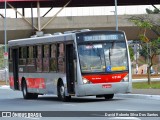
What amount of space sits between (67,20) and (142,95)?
30.8m

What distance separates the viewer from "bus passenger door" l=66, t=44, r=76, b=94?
27.1m

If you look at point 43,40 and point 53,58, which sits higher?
point 43,40

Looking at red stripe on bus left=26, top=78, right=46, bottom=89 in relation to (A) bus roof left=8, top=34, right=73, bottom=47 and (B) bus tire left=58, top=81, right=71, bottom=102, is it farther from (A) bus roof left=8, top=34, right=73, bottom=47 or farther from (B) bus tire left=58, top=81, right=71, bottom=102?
(B) bus tire left=58, top=81, right=71, bottom=102

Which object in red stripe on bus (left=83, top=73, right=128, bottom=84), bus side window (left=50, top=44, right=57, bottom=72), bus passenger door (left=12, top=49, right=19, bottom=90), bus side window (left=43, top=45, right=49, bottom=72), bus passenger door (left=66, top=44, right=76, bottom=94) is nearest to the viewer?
red stripe on bus (left=83, top=73, right=128, bottom=84)

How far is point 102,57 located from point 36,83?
5.76m

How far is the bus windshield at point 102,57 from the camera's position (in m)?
26.7

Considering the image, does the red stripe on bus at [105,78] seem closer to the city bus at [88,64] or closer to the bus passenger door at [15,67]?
the city bus at [88,64]

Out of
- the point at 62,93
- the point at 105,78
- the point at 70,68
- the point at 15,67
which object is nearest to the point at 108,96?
the point at 62,93

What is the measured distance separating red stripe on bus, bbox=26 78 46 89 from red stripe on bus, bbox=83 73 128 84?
4441mm

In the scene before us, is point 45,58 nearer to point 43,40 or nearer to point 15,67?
point 43,40

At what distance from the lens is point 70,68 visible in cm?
2739

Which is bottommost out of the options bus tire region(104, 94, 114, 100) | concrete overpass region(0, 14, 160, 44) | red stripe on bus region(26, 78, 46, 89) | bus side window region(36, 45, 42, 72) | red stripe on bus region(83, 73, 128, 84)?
bus tire region(104, 94, 114, 100)

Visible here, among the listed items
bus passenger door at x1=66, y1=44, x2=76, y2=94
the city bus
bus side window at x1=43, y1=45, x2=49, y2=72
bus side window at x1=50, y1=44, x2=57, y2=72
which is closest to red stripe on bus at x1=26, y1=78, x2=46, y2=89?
bus side window at x1=43, y1=45, x2=49, y2=72

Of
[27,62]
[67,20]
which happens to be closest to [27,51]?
[27,62]
